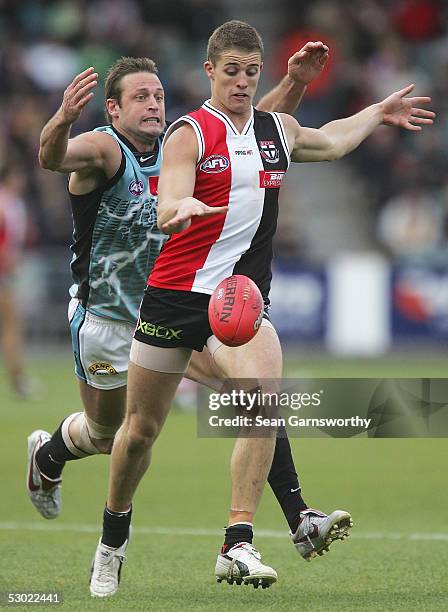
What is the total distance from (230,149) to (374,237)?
15377mm

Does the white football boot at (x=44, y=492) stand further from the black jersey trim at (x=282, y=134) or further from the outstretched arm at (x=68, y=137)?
the black jersey trim at (x=282, y=134)

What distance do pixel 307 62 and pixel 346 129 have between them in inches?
24.1

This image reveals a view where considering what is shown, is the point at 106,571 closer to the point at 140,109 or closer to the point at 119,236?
the point at 119,236

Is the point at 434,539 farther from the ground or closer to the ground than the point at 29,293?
closer to the ground

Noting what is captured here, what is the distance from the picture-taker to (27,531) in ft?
25.2

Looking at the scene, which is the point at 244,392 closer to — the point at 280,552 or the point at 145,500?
the point at 280,552

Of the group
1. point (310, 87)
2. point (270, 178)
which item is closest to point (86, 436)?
point (270, 178)

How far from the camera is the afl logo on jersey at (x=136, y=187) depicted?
6.61 meters

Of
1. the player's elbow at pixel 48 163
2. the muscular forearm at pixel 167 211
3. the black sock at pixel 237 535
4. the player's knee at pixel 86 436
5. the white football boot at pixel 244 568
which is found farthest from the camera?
the player's knee at pixel 86 436

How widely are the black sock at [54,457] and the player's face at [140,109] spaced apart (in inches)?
72.5

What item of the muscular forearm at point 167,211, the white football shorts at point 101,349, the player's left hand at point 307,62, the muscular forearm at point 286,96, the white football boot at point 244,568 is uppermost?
the muscular forearm at point 286,96

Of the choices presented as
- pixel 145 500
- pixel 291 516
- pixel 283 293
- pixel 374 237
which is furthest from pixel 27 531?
pixel 374 237

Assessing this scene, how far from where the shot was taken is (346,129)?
6.64 meters

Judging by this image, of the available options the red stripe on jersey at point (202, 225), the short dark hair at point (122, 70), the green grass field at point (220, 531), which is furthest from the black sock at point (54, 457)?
the short dark hair at point (122, 70)
